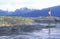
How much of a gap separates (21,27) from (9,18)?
25 cm

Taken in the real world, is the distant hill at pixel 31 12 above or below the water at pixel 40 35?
above

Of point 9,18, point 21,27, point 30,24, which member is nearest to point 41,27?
point 30,24

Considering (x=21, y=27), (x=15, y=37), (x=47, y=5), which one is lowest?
(x=15, y=37)

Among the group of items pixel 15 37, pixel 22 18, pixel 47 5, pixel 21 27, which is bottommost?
pixel 15 37

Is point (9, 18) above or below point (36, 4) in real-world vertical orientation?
below

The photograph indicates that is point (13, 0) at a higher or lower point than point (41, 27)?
higher

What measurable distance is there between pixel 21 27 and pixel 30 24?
161 millimetres

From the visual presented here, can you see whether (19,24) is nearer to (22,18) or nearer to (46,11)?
(22,18)

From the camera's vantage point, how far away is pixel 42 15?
7.86 feet

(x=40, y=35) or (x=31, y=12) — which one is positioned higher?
(x=31, y=12)

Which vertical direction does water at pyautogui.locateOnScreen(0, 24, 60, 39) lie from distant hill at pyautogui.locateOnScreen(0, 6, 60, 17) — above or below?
below

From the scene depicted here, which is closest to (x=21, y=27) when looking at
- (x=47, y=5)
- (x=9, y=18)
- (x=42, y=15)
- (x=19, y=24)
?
(x=19, y=24)

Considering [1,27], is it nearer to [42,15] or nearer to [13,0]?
[13,0]

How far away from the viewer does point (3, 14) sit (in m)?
2.35
